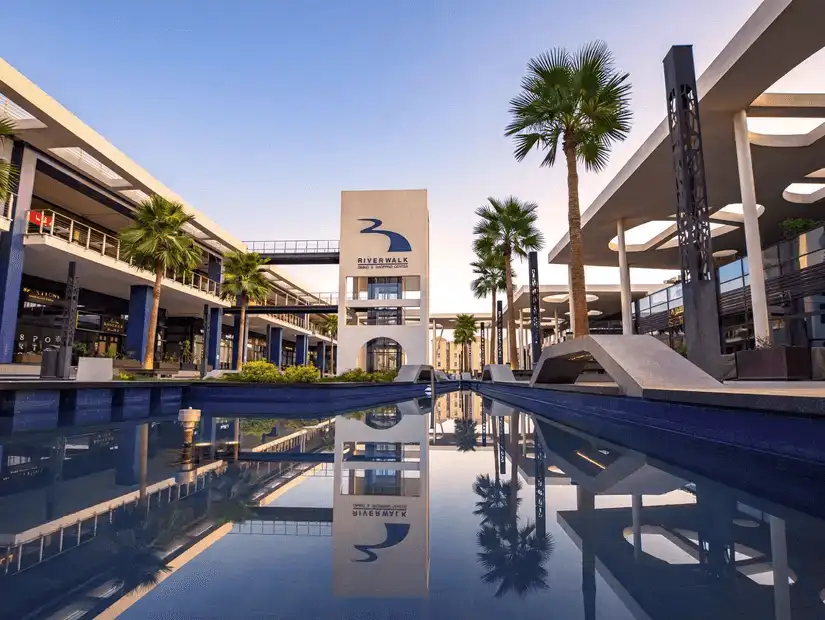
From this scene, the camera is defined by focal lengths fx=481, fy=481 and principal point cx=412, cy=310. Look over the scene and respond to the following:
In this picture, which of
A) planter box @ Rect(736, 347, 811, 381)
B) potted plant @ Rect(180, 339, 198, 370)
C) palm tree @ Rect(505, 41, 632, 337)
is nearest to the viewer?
planter box @ Rect(736, 347, 811, 381)

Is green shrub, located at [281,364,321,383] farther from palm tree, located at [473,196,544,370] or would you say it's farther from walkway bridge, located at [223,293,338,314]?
walkway bridge, located at [223,293,338,314]

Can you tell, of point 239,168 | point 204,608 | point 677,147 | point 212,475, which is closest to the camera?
point 204,608

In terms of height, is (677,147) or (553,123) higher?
(553,123)

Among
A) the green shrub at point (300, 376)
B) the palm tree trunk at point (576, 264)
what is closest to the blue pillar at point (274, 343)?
the green shrub at point (300, 376)

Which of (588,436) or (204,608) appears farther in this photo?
(588,436)

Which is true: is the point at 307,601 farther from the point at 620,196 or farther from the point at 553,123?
the point at 620,196

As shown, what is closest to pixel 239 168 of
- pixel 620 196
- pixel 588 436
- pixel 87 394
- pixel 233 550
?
pixel 87 394

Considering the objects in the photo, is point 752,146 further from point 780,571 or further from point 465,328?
point 465,328

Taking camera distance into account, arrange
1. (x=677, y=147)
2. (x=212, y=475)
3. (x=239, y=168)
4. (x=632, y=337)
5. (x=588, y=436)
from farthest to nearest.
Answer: (x=239, y=168) < (x=677, y=147) < (x=632, y=337) < (x=588, y=436) < (x=212, y=475)

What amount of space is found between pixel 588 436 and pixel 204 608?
6.01 m

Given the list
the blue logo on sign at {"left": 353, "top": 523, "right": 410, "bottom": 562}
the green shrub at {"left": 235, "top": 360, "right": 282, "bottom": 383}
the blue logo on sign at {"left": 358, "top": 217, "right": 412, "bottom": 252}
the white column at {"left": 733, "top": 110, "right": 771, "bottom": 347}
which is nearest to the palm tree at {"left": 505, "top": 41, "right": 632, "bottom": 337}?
the white column at {"left": 733, "top": 110, "right": 771, "bottom": 347}

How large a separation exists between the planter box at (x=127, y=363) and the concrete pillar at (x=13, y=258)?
5.65 meters

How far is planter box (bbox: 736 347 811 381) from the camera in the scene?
802cm

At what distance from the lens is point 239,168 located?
21.1m
